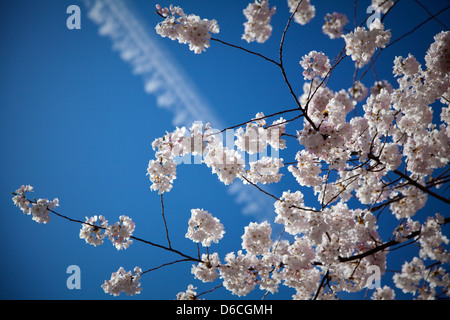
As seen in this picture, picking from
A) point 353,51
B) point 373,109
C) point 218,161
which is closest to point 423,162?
point 373,109

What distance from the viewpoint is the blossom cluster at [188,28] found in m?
3.48

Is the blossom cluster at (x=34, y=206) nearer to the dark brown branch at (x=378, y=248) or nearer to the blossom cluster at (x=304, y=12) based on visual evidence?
the dark brown branch at (x=378, y=248)

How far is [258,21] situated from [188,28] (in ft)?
4.00

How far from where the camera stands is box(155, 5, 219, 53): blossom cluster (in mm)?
3477

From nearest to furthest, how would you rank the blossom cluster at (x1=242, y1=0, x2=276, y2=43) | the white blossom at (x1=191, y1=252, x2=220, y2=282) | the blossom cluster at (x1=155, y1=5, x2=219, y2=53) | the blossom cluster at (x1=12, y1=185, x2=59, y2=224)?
the blossom cluster at (x1=155, y1=5, x2=219, y2=53) → the blossom cluster at (x1=242, y1=0, x2=276, y2=43) → the white blossom at (x1=191, y1=252, x2=220, y2=282) → the blossom cluster at (x1=12, y1=185, x2=59, y2=224)

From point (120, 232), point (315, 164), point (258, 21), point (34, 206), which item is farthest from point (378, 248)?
point (34, 206)

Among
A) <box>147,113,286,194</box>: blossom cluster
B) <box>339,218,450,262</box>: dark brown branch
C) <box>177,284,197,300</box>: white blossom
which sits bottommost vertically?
<box>177,284,197,300</box>: white blossom

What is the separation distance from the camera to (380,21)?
342 centimetres

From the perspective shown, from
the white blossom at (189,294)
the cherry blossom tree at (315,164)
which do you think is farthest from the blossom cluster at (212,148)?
the white blossom at (189,294)

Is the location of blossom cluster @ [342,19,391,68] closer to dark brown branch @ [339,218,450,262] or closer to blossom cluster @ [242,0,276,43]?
blossom cluster @ [242,0,276,43]

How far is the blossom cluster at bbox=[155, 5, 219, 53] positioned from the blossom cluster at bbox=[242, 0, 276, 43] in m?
0.80

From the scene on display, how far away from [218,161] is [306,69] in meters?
2.30

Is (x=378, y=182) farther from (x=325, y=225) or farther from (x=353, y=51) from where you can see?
(x=353, y=51)

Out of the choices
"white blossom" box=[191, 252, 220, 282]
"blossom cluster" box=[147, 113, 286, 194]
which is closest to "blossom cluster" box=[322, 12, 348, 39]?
"blossom cluster" box=[147, 113, 286, 194]
